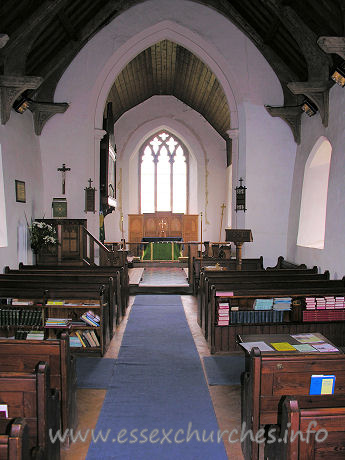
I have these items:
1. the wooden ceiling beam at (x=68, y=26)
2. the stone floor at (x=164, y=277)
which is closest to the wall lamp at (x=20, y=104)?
the wooden ceiling beam at (x=68, y=26)

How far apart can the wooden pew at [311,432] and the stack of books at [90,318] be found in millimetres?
3171

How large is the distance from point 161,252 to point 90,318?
7743 millimetres

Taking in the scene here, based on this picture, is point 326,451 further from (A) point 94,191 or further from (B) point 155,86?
(B) point 155,86

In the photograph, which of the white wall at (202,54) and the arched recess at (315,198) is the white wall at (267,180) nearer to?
the white wall at (202,54)

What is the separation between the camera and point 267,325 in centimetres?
473

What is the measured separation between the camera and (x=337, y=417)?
1.66 m

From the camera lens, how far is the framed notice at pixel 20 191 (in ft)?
23.0

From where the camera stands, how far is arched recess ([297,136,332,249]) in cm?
728

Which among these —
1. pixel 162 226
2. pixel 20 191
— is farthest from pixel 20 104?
pixel 162 226

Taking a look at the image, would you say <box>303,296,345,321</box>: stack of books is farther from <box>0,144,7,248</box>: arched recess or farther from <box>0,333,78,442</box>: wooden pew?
<box>0,144,7,248</box>: arched recess

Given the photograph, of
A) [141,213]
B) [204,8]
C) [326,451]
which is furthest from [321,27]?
[141,213]

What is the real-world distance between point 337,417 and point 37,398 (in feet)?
4.99

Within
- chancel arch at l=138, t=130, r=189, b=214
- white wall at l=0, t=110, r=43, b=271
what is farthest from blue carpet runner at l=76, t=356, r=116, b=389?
chancel arch at l=138, t=130, r=189, b=214

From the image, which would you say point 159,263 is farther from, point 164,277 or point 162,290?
point 162,290
